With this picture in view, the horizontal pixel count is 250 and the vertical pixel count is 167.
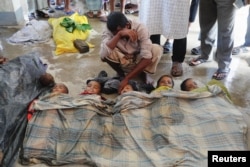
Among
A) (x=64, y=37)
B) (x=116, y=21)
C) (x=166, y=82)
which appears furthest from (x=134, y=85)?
(x=64, y=37)

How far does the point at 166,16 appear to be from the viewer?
2219 millimetres

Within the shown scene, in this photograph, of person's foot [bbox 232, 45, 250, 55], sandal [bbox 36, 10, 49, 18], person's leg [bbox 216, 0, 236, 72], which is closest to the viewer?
person's leg [bbox 216, 0, 236, 72]

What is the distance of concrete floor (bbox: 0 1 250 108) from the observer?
2.32 meters

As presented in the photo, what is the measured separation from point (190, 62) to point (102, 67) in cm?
85

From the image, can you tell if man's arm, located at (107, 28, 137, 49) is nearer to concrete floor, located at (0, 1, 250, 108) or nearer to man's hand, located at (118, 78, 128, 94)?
man's hand, located at (118, 78, 128, 94)

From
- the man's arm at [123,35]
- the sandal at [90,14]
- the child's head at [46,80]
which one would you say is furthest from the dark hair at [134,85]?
the sandal at [90,14]

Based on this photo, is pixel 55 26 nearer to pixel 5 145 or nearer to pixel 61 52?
pixel 61 52

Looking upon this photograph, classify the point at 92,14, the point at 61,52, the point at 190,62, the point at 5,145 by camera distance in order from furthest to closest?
the point at 92,14, the point at 61,52, the point at 190,62, the point at 5,145

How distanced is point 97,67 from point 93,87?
22.9 inches

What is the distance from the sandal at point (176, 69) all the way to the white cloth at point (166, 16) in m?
0.31

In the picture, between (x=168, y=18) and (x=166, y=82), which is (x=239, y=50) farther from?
(x=166, y=82)

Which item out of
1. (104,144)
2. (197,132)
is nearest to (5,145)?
(104,144)

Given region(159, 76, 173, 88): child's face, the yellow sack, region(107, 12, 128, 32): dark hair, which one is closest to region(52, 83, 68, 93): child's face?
region(107, 12, 128, 32): dark hair

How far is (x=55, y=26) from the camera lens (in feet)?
10.8
